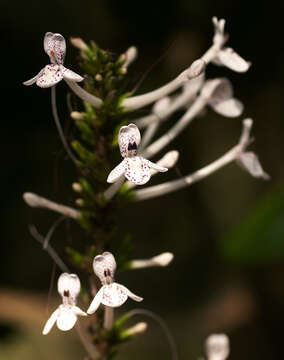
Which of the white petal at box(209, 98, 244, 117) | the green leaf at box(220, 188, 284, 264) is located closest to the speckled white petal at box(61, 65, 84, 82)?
the white petal at box(209, 98, 244, 117)

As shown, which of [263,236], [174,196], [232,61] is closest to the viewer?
[232,61]

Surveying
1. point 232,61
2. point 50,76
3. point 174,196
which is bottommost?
point 50,76

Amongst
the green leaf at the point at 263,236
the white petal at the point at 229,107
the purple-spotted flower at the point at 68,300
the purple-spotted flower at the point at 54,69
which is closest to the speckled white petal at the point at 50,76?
the purple-spotted flower at the point at 54,69

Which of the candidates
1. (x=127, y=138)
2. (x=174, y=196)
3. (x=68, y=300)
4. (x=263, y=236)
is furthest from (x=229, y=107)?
(x=174, y=196)

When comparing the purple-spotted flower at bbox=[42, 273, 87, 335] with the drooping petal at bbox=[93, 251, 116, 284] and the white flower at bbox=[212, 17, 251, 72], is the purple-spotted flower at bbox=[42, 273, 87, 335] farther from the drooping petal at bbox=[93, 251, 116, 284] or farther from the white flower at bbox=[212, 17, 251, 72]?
the white flower at bbox=[212, 17, 251, 72]

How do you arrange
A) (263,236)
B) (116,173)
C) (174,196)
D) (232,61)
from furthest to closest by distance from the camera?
(174,196), (263,236), (232,61), (116,173)

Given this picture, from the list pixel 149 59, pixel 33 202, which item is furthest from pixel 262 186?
pixel 33 202

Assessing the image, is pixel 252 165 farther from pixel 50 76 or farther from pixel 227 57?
pixel 50 76

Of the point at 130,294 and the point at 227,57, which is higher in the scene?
the point at 227,57
